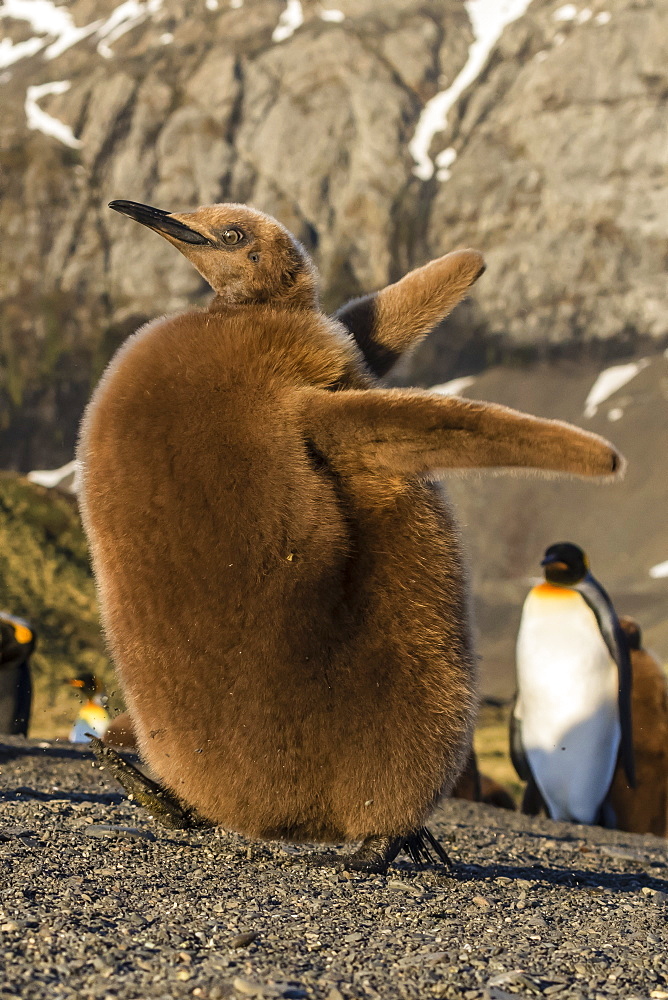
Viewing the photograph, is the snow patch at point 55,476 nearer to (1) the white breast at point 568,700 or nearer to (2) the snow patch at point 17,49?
(1) the white breast at point 568,700

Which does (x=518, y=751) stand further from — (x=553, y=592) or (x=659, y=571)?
(x=659, y=571)

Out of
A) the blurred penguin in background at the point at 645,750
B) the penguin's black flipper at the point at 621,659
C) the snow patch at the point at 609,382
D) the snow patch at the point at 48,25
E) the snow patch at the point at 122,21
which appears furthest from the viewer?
the snow patch at the point at 48,25

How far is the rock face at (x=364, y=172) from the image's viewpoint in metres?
58.5

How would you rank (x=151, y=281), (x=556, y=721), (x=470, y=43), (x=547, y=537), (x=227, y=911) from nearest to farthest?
(x=227, y=911), (x=556, y=721), (x=547, y=537), (x=151, y=281), (x=470, y=43)

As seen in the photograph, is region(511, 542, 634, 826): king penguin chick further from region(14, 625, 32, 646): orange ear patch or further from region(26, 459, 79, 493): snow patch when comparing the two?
region(26, 459, 79, 493): snow patch

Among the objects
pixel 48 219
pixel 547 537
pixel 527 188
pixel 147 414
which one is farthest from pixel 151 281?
pixel 147 414

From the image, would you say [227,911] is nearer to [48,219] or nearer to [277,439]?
[277,439]

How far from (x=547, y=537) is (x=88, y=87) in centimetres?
4596

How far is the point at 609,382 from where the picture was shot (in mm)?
55062

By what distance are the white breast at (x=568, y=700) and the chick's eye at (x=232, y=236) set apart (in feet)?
16.1

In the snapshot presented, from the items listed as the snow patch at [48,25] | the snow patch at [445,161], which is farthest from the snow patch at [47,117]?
the snow patch at [445,161]

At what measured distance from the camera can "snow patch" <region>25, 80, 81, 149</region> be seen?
69.0m

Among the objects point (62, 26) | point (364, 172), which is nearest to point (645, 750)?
point (364, 172)

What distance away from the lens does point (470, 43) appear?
7406cm
